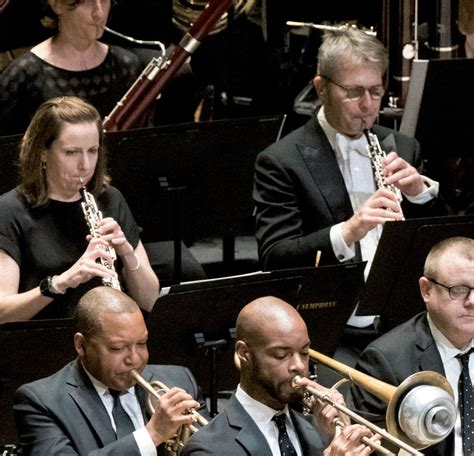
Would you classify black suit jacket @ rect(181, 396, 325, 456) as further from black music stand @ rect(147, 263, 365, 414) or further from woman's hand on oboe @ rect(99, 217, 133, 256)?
woman's hand on oboe @ rect(99, 217, 133, 256)

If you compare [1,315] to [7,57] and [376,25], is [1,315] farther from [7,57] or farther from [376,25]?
[376,25]

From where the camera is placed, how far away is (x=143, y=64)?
6.72 m

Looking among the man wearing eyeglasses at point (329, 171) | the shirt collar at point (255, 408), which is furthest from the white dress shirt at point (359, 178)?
the shirt collar at point (255, 408)

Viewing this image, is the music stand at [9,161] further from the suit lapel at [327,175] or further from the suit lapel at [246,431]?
the suit lapel at [246,431]

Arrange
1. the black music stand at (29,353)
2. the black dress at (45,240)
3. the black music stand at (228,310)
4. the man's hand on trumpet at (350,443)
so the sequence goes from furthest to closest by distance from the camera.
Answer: the black dress at (45,240), the black music stand at (228,310), the black music stand at (29,353), the man's hand on trumpet at (350,443)

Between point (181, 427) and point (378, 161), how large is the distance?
1.54m

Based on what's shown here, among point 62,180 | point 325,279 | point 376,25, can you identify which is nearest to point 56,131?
point 62,180

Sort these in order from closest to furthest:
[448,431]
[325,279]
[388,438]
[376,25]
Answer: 1. [388,438]
2. [448,431]
3. [325,279]
4. [376,25]

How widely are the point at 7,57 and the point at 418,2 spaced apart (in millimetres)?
2086

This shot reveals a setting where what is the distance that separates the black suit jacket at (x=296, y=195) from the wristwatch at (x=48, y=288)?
36.6 inches

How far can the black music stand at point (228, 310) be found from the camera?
4863 mm

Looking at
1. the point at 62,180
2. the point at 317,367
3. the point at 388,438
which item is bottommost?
the point at 317,367

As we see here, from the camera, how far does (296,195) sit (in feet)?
18.8

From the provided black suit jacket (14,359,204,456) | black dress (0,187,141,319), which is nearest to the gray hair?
black dress (0,187,141,319)
